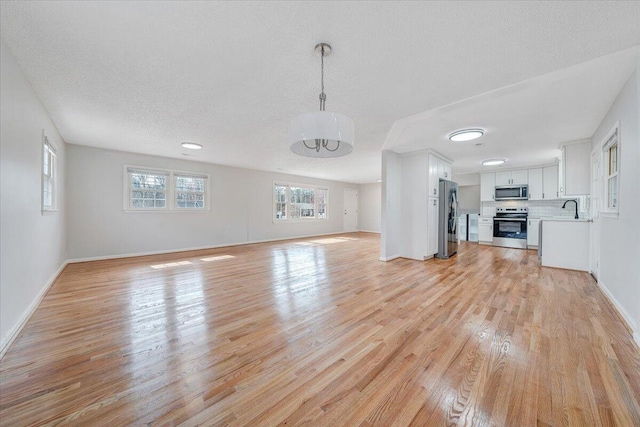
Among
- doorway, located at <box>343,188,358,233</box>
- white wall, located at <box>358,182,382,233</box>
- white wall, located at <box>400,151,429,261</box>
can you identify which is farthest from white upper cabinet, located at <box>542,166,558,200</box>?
doorway, located at <box>343,188,358,233</box>

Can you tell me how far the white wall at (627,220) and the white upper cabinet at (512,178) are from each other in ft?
14.0

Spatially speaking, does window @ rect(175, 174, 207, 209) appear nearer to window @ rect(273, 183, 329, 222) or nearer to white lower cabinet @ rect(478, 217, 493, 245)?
window @ rect(273, 183, 329, 222)

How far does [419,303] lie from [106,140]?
19.4 ft

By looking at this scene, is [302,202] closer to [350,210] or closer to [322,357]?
[350,210]

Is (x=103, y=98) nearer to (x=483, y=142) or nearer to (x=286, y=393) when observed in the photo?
(x=286, y=393)

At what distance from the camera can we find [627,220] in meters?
2.28

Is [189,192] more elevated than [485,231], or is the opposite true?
[189,192]

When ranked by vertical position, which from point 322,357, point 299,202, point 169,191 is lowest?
point 322,357

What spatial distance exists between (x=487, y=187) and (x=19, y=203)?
30.3ft

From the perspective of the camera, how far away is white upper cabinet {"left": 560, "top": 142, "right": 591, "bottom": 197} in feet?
13.9

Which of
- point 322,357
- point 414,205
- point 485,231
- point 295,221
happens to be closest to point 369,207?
point 295,221

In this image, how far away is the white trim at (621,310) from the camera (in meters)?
2.06

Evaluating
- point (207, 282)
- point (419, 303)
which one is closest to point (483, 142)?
point (419, 303)

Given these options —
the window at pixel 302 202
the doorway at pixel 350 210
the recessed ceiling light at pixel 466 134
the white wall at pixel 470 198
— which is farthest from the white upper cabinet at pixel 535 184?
the window at pixel 302 202
